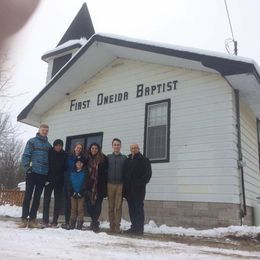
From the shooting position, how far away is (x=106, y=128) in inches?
413

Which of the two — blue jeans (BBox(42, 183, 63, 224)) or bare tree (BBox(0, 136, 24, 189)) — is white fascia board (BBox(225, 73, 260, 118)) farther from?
bare tree (BBox(0, 136, 24, 189))

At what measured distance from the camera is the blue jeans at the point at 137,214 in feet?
21.7

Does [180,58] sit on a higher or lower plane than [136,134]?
higher

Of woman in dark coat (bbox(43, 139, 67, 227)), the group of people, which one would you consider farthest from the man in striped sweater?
woman in dark coat (bbox(43, 139, 67, 227))

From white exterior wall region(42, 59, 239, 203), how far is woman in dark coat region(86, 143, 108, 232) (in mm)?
2190

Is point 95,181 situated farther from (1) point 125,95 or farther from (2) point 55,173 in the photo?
(1) point 125,95

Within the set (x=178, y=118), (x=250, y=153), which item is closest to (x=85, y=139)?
(x=178, y=118)

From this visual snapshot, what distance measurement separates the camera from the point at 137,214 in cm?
676

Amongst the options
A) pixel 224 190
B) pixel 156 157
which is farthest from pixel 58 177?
pixel 224 190

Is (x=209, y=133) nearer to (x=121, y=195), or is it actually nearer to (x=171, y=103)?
(x=171, y=103)

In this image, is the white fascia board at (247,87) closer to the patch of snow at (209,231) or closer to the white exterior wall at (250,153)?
the white exterior wall at (250,153)

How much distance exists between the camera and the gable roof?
771 centimetres

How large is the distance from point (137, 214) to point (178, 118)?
10.2 ft

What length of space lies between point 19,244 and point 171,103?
20.6ft
